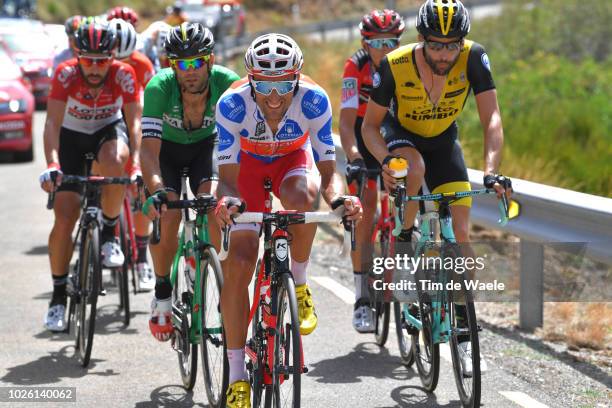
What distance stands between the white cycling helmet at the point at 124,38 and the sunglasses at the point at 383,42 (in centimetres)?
193

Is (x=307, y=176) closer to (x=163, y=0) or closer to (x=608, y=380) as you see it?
(x=608, y=380)

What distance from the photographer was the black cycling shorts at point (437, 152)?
6.87 metres

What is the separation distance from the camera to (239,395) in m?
5.62

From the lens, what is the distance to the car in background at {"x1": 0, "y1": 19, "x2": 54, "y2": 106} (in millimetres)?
25562

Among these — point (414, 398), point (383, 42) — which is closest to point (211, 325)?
point (414, 398)

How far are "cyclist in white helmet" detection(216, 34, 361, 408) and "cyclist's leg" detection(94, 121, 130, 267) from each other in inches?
95.3

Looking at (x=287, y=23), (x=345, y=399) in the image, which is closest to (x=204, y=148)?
(x=345, y=399)

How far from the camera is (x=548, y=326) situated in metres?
8.26

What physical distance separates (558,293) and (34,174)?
1022 cm

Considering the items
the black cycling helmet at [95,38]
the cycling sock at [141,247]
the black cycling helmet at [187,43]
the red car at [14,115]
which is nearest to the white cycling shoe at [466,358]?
the black cycling helmet at [187,43]

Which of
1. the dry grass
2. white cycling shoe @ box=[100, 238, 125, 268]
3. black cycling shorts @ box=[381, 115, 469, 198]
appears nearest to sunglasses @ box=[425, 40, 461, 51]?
black cycling shorts @ box=[381, 115, 469, 198]

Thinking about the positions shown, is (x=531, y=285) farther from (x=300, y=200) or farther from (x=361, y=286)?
(x=300, y=200)

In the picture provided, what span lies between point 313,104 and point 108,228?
3.20 meters

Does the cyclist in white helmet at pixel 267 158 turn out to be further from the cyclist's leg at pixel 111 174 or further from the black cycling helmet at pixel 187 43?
the cyclist's leg at pixel 111 174
